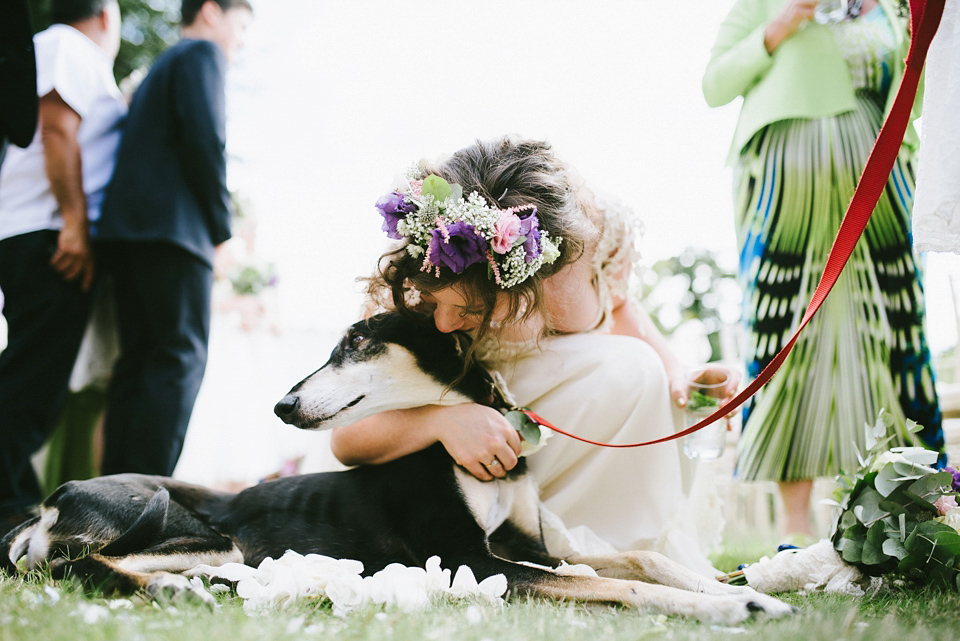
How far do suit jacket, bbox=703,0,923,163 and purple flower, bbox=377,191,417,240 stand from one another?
1.76m

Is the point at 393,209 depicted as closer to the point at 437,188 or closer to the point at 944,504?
the point at 437,188

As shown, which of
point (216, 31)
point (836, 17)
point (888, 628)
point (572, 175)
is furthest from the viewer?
point (216, 31)

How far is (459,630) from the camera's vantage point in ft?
3.82

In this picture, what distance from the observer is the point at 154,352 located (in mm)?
2975

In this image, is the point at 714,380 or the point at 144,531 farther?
the point at 714,380

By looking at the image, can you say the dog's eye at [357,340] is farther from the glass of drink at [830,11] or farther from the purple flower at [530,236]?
the glass of drink at [830,11]

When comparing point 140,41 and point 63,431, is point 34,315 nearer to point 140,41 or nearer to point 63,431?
point 63,431

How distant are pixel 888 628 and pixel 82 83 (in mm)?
3589

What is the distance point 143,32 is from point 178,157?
5.10 m

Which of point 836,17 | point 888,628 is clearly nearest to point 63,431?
point 888,628

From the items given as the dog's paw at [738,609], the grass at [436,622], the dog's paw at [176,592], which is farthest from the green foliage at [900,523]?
the dog's paw at [176,592]

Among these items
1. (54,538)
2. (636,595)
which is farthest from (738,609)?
(54,538)

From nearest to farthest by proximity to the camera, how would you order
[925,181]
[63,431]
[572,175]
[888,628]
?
[888,628], [925,181], [572,175], [63,431]

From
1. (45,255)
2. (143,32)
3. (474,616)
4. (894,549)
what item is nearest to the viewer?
(474,616)
